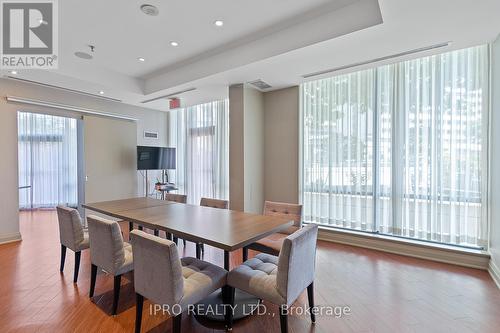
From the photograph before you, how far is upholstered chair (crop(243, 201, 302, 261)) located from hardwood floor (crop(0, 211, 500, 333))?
0.54 meters

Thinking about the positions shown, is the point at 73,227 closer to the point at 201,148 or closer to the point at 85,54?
the point at 85,54

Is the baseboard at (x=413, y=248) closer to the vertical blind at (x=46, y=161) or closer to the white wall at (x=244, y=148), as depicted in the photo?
the white wall at (x=244, y=148)

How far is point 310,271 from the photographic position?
200 centimetres

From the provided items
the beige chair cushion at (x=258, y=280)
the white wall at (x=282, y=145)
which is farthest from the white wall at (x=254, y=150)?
the beige chair cushion at (x=258, y=280)

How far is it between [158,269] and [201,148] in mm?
4350

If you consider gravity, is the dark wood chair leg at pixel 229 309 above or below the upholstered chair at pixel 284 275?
below

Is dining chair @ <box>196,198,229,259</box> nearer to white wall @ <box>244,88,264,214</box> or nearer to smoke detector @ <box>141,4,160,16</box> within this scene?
white wall @ <box>244,88,264,214</box>

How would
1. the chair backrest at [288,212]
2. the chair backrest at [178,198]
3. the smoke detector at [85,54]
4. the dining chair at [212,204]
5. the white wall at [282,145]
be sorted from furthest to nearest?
the white wall at [282,145], the chair backrest at [178,198], the smoke detector at [85,54], the dining chair at [212,204], the chair backrest at [288,212]

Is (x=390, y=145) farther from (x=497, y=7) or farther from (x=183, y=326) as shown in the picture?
(x=183, y=326)

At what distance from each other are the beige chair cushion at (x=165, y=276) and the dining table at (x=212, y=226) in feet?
0.86

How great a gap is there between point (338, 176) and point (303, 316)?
2394 millimetres

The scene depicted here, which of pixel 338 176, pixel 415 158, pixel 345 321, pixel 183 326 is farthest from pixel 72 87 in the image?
pixel 415 158

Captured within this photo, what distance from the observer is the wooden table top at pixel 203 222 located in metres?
1.86

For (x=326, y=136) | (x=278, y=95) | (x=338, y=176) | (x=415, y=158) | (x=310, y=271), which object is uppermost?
(x=278, y=95)
